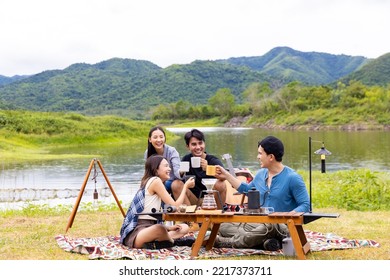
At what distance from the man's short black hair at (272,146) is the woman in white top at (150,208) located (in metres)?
0.91

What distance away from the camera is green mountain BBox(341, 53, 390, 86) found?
115 m

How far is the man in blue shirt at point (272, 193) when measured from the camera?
5059mm

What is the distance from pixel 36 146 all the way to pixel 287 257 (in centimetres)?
3206

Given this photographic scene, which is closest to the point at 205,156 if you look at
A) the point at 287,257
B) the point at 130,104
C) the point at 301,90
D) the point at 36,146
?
the point at 287,257

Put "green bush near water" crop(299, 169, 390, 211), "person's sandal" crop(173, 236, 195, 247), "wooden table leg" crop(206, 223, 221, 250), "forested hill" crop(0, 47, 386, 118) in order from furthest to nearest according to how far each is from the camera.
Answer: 1. "forested hill" crop(0, 47, 386, 118)
2. "green bush near water" crop(299, 169, 390, 211)
3. "person's sandal" crop(173, 236, 195, 247)
4. "wooden table leg" crop(206, 223, 221, 250)

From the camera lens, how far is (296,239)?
4781 millimetres

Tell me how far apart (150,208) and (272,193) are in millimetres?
1234

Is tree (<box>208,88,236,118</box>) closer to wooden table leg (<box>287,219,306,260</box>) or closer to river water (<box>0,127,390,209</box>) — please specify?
river water (<box>0,127,390,209</box>)

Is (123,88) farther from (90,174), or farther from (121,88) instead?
(90,174)

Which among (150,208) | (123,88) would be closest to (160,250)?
(150,208)

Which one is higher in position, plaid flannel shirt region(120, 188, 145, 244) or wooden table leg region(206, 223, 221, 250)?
plaid flannel shirt region(120, 188, 145, 244)

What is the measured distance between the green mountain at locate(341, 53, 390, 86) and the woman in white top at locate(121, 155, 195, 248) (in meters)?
114

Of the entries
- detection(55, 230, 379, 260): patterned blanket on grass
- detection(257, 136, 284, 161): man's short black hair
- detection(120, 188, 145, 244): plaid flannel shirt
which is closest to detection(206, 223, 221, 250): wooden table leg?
detection(55, 230, 379, 260): patterned blanket on grass

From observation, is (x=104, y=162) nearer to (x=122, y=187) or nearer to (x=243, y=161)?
(x=243, y=161)
